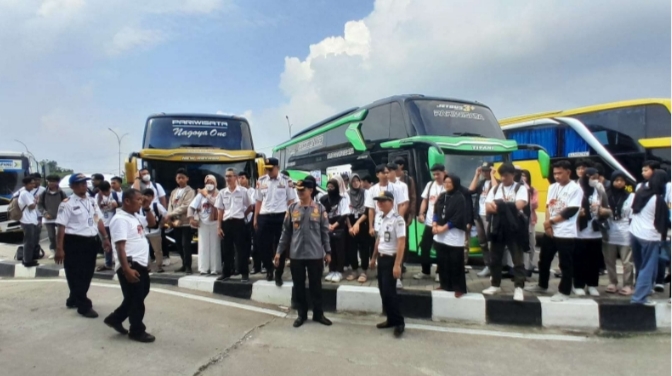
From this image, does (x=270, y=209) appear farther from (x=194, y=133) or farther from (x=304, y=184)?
(x=194, y=133)

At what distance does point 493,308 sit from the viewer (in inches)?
208

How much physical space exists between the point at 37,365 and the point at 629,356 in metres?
5.47

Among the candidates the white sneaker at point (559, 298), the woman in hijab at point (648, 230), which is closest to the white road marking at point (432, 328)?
the white sneaker at point (559, 298)

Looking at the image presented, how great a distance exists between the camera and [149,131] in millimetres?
10359

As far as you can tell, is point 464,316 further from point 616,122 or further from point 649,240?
point 616,122

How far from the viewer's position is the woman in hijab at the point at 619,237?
5695 millimetres

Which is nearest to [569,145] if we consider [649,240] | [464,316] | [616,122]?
[616,122]

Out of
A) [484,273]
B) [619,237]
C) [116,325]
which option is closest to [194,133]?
[116,325]

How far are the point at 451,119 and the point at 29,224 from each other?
27.2 feet

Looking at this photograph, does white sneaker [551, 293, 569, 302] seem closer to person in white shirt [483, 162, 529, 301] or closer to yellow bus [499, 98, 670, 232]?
person in white shirt [483, 162, 529, 301]

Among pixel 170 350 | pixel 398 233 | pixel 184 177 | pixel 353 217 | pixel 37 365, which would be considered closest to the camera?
pixel 37 365

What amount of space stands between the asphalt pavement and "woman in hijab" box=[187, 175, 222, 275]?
147cm

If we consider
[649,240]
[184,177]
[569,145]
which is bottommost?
[649,240]

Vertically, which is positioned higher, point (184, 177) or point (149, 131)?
point (149, 131)
